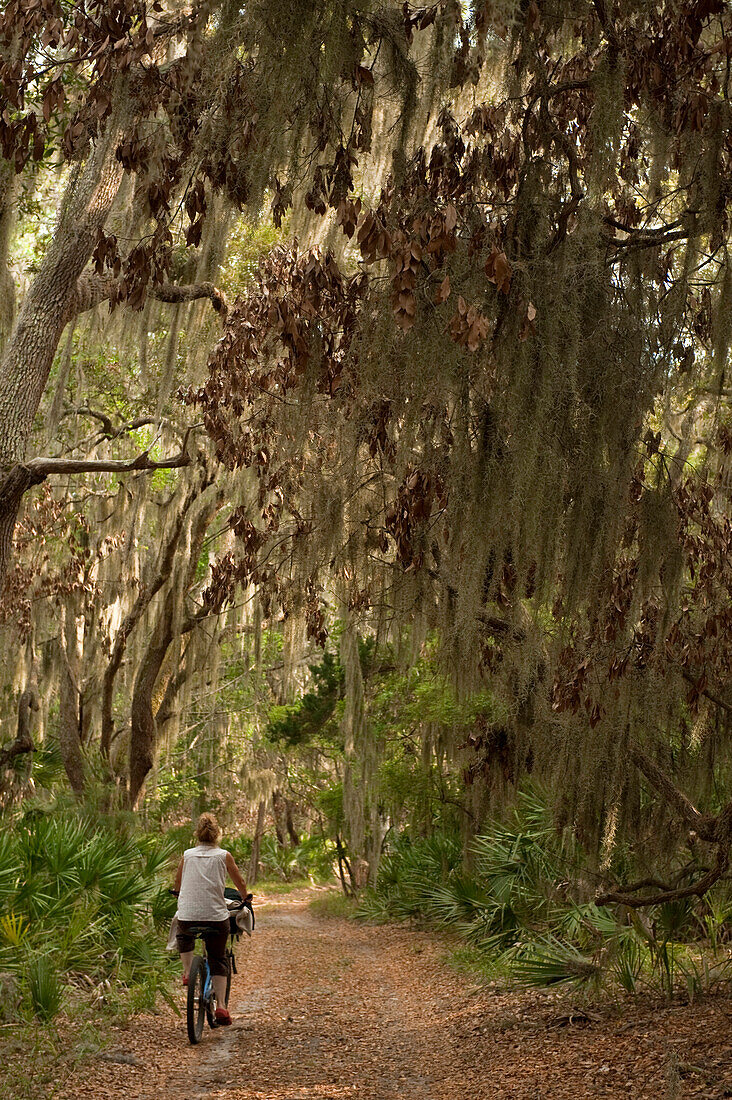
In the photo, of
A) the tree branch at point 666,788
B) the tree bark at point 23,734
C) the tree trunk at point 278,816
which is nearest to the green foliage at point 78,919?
the tree bark at point 23,734

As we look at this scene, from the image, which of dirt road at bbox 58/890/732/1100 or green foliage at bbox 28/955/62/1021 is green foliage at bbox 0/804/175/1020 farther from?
dirt road at bbox 58/890/732/1100

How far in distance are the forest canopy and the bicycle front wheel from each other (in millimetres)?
2353

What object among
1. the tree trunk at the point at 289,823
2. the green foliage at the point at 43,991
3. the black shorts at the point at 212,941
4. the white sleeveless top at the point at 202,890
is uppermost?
the white sleeveless top at the point at 202,890

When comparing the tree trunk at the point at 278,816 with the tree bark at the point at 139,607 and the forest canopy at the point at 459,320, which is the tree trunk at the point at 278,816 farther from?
the forest canopy at the point at 459,320

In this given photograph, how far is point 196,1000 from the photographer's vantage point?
644cm

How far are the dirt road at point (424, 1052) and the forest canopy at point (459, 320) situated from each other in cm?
91

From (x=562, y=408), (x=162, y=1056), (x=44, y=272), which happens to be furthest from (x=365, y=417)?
(x=162, y=1056)

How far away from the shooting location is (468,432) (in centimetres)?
477

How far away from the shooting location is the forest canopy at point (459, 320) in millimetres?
4066

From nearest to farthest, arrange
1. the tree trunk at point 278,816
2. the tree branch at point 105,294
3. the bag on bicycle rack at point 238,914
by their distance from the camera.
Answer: the bag on bicycle rack at point 238,914 → the tree branch at point 105,294 → the tree trunk at point 278,816

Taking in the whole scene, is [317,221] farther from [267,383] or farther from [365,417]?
[365,417]

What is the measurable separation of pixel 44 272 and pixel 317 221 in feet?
6.22

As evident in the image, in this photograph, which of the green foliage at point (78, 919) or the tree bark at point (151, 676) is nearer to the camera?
the green foliage at point (78, 919)

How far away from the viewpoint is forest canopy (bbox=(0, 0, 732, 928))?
4.07 meters
